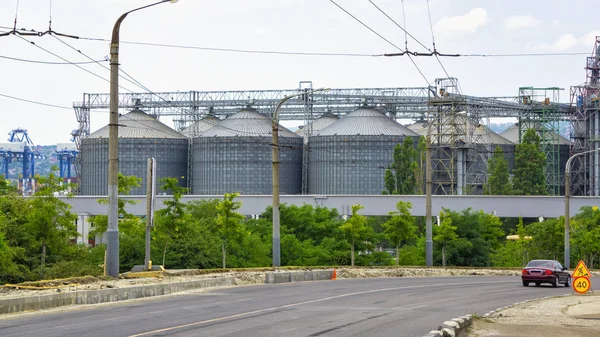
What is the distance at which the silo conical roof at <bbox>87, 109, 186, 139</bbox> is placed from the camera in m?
130

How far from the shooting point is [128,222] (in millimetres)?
52156

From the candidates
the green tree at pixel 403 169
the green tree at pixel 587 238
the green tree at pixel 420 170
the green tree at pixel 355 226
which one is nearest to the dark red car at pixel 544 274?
the green tree at pixel 355 226

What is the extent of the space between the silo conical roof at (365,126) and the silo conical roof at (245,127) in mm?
6687

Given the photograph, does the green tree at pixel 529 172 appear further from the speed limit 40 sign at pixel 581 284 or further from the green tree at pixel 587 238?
the speed limit 40 sign at pixel 581 284

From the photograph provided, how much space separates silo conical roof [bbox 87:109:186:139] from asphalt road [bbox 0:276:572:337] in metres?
96.2

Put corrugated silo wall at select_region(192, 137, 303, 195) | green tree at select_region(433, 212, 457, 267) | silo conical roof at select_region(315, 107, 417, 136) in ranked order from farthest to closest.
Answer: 1. silo conical roof at select_region(315, 107, 417, 136)
2. corrugated silo wall at select_region(192, 137, 303, 195)
3. green tree at select_region(433, 212, 457, 267)

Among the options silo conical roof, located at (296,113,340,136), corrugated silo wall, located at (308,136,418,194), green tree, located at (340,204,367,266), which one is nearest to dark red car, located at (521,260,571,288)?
green tree, located at (340,204,367,266)

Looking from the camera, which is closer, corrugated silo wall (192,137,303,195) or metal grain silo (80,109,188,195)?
corrugated silo wall (192,137,303,195)

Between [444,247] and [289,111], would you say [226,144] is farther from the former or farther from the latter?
[444,247]

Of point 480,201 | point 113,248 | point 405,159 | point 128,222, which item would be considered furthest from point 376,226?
point 113,248

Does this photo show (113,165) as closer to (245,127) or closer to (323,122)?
(245,127)

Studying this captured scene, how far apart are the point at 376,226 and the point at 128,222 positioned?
Answer: 57.0 m

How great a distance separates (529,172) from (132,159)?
55360mm

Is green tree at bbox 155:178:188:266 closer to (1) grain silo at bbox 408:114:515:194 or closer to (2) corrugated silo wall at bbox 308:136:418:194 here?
(1) grain silo at bbox 408:114:515:194
